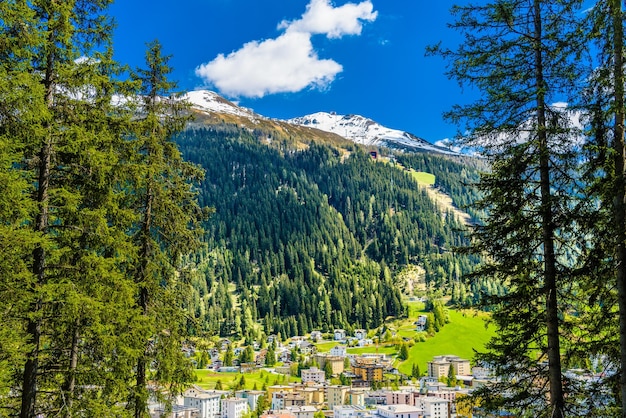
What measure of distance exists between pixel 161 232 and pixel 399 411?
285 ft

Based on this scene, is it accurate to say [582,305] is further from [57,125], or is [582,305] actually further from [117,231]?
[57,125]

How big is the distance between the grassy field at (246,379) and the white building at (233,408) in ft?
55.9

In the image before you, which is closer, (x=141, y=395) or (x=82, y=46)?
(x=82, y=46)

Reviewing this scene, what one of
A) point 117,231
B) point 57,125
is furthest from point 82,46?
point 117,231

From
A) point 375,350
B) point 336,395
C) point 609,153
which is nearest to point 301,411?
point 336,395

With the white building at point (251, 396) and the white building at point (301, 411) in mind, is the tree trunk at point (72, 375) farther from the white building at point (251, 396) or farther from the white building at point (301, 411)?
the white building at point (251, 396)

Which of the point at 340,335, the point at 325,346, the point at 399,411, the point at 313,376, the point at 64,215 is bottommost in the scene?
the point at 399,411

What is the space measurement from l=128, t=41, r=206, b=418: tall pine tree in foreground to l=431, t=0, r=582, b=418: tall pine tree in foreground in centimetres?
917

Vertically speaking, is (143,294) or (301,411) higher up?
(143,294)

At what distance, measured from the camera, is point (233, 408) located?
91.8 meters

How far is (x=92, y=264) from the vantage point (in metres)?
11.2

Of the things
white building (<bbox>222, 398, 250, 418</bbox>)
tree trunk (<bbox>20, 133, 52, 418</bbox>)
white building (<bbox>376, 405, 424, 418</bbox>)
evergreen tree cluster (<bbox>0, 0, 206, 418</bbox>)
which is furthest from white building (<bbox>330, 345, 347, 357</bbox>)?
tree trunk (<bbox>20, 133, 52, 418</bbox>)

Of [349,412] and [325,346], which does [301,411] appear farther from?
[325,346]

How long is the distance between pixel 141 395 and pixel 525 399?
10.4 metres
